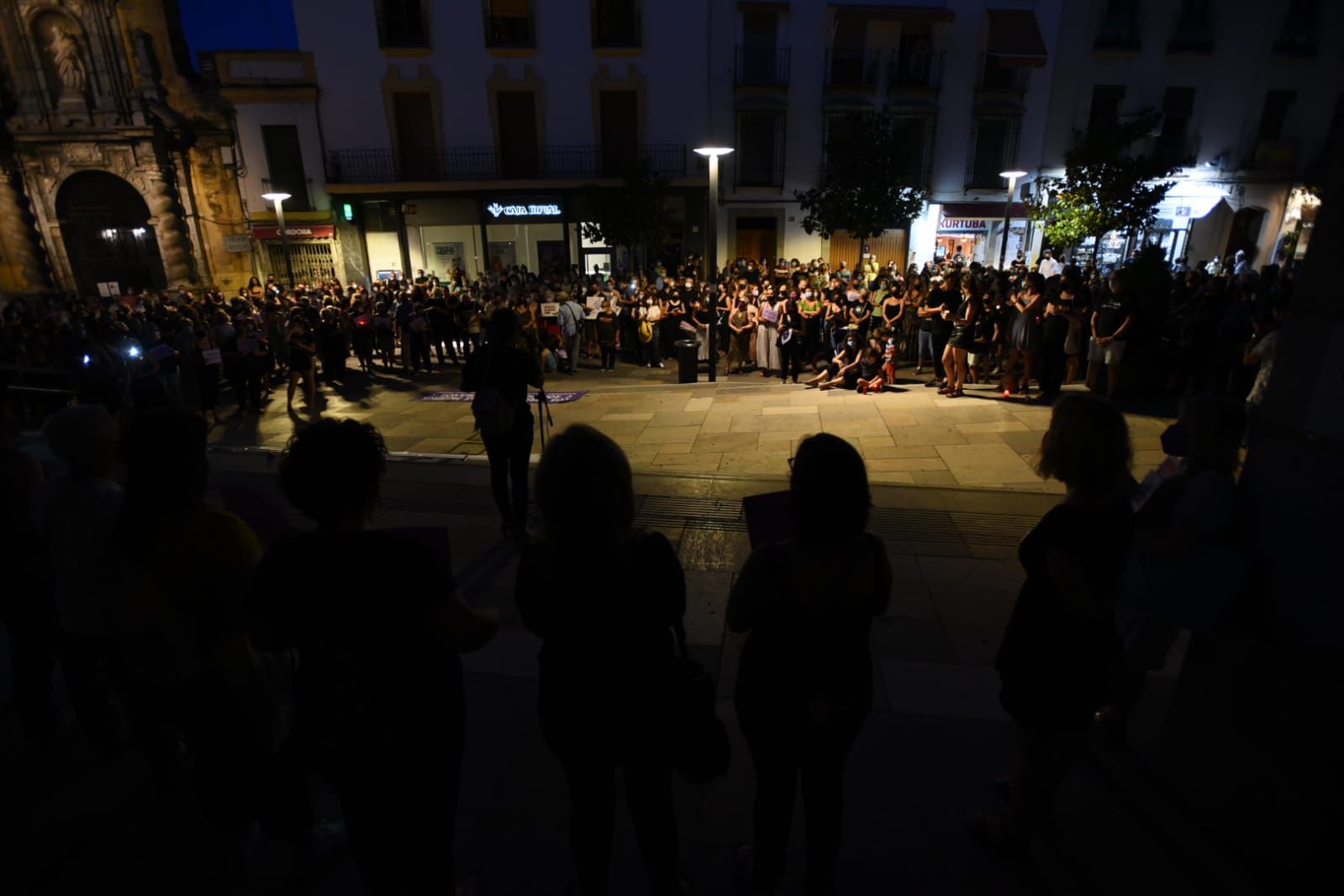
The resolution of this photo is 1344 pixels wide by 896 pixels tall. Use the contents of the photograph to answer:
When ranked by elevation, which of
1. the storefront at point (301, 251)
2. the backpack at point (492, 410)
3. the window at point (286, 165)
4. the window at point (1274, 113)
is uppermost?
the window at point (1274, 113)

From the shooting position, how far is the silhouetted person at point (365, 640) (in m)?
1.66

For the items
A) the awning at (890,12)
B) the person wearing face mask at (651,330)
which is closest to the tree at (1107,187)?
the awning at (890,12)

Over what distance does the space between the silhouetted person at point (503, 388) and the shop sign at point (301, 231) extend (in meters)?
19.4

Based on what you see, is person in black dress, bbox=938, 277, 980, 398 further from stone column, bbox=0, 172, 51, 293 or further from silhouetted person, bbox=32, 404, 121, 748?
stone column, bbox=0, 172, 51, 293

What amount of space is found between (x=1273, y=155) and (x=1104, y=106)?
5.86m

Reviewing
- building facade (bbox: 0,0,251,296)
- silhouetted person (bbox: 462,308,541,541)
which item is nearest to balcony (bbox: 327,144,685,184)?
building facade (bbox: 0,0,251,296)

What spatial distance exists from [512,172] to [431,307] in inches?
394

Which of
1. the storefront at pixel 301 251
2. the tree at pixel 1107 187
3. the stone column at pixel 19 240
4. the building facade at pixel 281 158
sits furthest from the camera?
the storefront at pixel 301 251

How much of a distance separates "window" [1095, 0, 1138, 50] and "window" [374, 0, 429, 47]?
20.4 meters

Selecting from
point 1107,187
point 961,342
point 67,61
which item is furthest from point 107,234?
point 1107,187

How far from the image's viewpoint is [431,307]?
1314 centimetres

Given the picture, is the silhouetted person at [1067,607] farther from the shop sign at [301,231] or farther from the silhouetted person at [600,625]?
the shop sign at [301,231]

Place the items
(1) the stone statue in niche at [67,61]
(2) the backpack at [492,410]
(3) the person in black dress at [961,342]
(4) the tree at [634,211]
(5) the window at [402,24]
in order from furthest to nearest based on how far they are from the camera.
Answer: (5) the window at [402,24] < (1) the stone statue in niche at [67,61] < (4) the tree at [634,211] < (3) the person in black dress at [961,342] < (2) the backpack at [492,410]

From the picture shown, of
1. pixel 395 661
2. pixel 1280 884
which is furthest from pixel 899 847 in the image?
pixel 395 661
